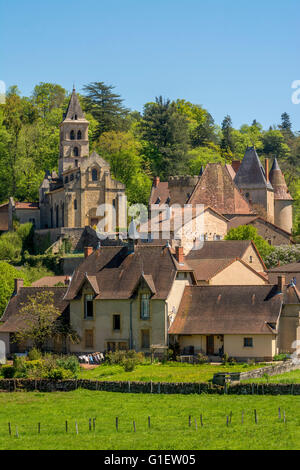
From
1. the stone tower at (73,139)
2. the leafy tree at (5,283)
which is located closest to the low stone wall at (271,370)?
the leafy tree at (5,283)

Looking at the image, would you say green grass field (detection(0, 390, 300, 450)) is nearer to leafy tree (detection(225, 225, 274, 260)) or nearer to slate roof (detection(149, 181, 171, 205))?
leafy tree (detection(225, 225, 274, 260))

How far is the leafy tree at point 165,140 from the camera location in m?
114

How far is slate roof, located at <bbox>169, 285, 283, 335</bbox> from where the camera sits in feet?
164

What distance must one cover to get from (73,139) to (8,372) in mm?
58289

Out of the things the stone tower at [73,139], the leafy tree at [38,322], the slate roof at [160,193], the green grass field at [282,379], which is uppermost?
the stone tower at [73,139]

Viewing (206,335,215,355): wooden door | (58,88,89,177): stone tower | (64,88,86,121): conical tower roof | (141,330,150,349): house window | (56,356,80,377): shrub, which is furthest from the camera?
(64,88,86,121): conical tower roof

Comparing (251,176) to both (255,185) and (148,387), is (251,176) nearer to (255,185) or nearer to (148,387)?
(255,185)

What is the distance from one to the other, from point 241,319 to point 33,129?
69.4 meters

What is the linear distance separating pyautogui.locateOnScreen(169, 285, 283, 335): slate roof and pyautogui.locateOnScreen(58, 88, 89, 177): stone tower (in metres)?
50.2

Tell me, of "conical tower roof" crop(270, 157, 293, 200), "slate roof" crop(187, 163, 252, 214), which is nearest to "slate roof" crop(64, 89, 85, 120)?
"slate roof" crop(187, 163, 252, 214)

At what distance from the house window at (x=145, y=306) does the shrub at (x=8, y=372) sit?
914cm

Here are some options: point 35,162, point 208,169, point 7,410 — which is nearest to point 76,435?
point 7,410

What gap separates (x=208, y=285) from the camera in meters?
53.8

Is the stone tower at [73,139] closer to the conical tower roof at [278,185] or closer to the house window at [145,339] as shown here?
the conical tower roof at [278,185]
